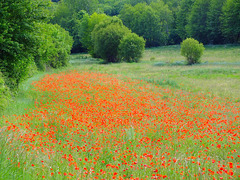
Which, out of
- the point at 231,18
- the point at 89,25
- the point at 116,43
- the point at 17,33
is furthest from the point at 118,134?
the point at 231,18

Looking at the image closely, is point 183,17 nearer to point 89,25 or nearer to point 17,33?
point 89,25

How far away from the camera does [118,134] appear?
6.83m

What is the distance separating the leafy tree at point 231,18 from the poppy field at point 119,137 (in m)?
48.3

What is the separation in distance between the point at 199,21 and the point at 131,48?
1318 inches

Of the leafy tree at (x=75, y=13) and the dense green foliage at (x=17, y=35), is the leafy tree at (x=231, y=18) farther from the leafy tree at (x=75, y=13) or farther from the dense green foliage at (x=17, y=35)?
the dense green foliage at (x=17, y=35)

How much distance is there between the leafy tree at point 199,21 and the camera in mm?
63031

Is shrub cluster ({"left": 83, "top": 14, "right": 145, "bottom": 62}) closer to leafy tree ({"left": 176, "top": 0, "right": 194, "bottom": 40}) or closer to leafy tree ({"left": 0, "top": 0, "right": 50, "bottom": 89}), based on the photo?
leafy tree ({"left": 0, "top": 0, "right": 50, "bottom": 89})

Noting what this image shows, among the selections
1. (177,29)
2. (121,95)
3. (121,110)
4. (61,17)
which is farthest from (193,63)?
(61,17)

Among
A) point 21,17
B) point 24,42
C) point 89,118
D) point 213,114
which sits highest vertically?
point 21,17

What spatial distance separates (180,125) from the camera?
803 cm

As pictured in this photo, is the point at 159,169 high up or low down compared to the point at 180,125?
up

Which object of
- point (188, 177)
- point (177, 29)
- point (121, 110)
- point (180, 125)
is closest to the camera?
point (188, 177)

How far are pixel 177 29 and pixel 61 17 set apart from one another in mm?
38088

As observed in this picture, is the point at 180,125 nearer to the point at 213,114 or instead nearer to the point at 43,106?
the point at 213,114
